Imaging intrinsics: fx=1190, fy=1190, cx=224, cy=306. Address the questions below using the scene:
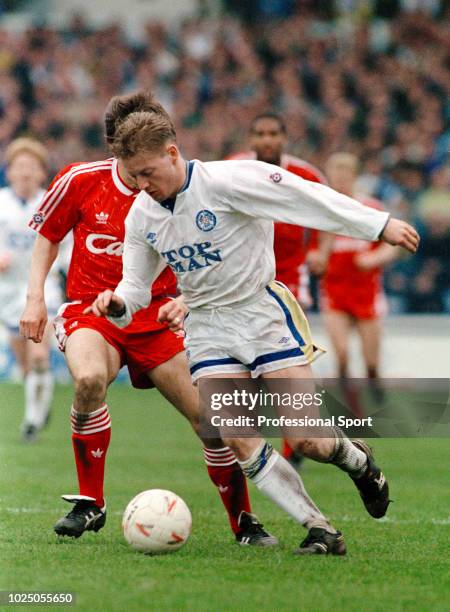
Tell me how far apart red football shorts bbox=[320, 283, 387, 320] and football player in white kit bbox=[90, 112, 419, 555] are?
6.35m

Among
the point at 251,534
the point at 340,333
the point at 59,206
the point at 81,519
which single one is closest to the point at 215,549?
the point at 251,534

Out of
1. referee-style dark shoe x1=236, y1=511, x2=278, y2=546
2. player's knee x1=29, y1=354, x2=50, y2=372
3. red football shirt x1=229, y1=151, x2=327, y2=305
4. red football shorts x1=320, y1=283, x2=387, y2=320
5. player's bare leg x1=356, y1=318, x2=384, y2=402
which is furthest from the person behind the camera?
red football shorts x1=320, y1=283, x2=387, y2=320

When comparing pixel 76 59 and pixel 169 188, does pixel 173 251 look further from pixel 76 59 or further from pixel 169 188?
pixel 76 59

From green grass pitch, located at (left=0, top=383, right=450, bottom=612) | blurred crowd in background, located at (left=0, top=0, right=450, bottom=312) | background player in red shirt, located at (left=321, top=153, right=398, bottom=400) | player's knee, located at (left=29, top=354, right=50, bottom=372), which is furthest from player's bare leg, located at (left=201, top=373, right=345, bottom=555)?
blurred crowd in background, located at (left=0, top=0, right=450, bottom=312)

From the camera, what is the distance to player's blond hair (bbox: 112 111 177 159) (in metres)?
5.12

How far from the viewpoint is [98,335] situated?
239 inches

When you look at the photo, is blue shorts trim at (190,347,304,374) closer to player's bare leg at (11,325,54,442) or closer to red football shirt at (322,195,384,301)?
player's bare leg at (11,325,54,442)

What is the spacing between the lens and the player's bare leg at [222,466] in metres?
5.86

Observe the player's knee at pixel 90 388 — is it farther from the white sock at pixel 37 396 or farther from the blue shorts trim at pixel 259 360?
the white sock at pixel 37 396

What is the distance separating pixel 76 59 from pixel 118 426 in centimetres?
1031

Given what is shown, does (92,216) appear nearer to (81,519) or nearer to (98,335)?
(98,335)

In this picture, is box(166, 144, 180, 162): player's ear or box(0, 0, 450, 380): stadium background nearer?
box(166, 144, 180, 162): player's ear

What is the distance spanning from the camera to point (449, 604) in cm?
449

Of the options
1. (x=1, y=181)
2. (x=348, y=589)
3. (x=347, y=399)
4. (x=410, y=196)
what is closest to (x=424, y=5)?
(x=410, y=196)
